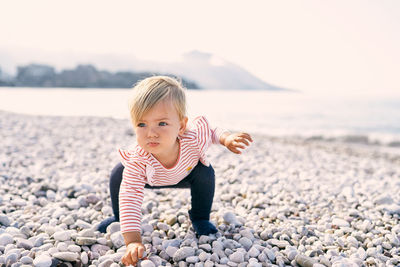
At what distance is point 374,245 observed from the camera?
7.16 feet

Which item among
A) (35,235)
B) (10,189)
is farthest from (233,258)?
(10,189)

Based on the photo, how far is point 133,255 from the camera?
1773 mm

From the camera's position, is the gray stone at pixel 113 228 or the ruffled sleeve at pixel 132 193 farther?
the gray stone at pixel 113 228

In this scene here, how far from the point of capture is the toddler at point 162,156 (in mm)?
1867

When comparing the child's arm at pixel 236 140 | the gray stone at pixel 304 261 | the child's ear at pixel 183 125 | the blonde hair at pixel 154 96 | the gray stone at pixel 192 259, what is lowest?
the gray stone at pixel 192 259

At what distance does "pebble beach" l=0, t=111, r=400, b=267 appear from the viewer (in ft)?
6.34

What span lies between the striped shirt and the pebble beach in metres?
0.24

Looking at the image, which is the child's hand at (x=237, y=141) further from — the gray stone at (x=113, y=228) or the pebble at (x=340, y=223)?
the pebble at (x=340, y=223)

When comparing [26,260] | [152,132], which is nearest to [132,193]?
[152,132]

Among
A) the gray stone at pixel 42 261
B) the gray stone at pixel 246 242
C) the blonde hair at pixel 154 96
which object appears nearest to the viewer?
the gray stone at pixel 42 261

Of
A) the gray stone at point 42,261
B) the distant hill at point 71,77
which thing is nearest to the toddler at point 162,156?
the gray stone at point 42,261

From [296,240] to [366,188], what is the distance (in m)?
1.72

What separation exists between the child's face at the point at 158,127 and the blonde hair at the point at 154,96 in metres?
0.02

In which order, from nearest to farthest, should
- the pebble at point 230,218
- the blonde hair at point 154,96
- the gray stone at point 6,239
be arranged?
the blonde hair at point 154,96 < the gray stone at point 6,239 < the pebble at point 230,218
